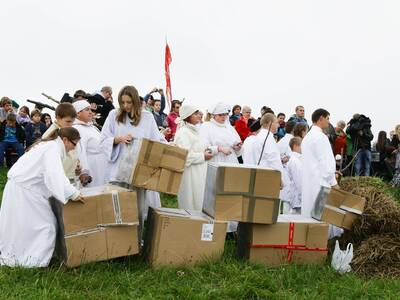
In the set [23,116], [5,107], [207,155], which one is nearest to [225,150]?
[207,155]

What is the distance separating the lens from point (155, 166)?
592cm

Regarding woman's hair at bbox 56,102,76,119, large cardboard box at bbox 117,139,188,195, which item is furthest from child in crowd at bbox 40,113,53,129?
large cardboard box at bbox 117,139,188,195

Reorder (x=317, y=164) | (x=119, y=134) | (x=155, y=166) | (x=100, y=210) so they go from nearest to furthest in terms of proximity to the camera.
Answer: (x=100, y=210), (x=155, y=166), (x=119, y=134), (x=317, y=164)

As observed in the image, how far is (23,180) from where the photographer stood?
5.82 metres

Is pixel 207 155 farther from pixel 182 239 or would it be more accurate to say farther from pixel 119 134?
pixel 182 239

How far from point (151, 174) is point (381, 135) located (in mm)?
11328

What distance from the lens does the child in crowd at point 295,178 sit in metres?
8.65

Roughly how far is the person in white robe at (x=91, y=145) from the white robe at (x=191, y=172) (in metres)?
1.02

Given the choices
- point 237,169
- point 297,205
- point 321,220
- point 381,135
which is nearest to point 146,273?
point 237,169

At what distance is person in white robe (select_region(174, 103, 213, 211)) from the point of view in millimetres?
7719

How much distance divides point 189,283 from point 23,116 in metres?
10.9

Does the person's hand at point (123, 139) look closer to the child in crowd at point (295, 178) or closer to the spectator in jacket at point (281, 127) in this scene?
the child in crowd at point (295, 178)

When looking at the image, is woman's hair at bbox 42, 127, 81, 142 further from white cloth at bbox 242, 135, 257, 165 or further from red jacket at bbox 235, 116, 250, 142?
red jacket at bbox 235, 116, 250, 142

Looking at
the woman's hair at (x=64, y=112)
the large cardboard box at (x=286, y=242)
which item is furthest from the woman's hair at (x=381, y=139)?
the woman's hair at (x=64, y=112)
